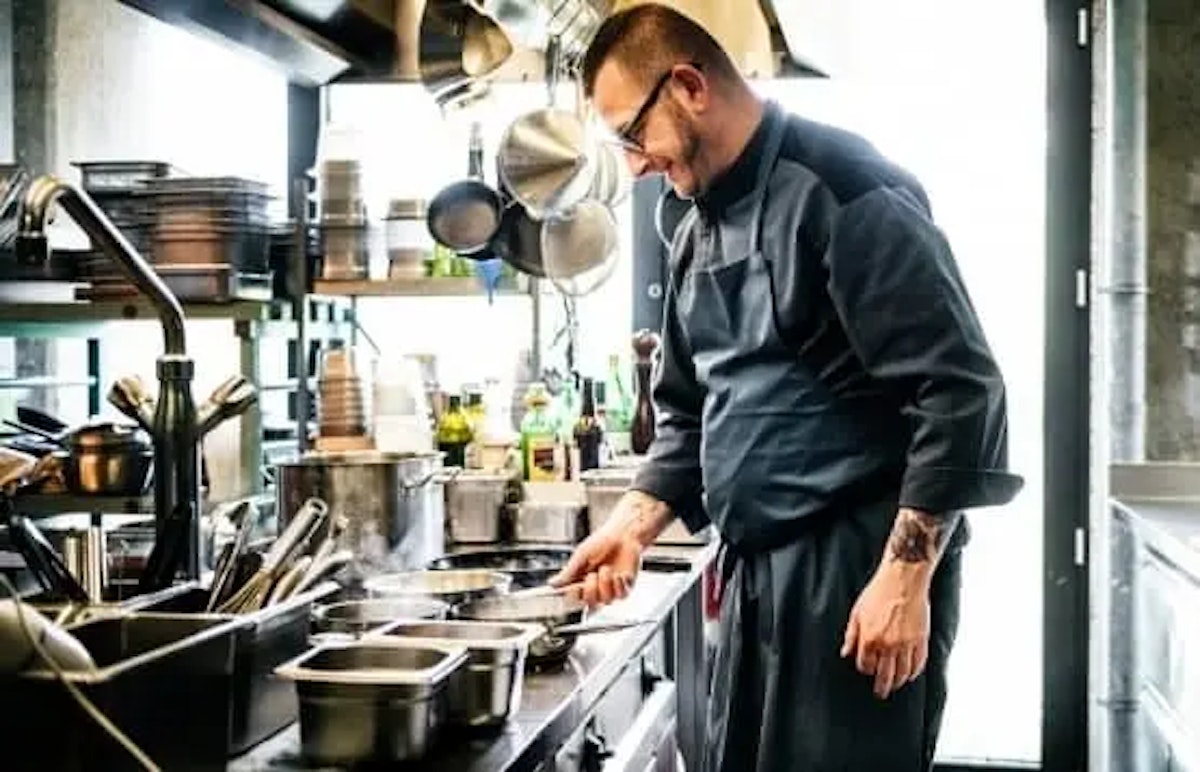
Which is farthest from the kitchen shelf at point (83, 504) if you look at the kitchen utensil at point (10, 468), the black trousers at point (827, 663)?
the black trousers at point (827, 663)

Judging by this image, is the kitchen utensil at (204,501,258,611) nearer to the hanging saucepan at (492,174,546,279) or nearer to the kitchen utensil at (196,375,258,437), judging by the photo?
the kitchen utensil at (196,375,258,437)

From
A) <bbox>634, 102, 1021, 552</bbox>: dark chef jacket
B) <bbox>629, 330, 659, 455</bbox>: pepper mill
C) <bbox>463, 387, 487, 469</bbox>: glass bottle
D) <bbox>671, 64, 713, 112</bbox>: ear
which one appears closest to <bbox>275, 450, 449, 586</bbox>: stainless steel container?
<bbox>634, 102, 1021, 552</bbox>: dark chef jacket

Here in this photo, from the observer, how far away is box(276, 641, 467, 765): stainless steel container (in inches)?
49.7

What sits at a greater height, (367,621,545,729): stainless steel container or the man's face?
the man's face

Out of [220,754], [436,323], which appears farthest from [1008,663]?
[220,754]

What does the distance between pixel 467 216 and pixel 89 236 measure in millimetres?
1732

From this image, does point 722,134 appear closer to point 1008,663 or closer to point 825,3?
point 825,3

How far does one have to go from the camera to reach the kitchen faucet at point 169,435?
1.60 metres

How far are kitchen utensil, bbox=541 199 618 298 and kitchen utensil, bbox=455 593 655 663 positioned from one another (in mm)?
1494

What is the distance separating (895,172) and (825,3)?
2080 mm

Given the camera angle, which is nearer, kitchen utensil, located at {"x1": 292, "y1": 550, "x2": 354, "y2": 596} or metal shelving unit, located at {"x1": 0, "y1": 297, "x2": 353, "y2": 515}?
kitchen utensil, located at {"x1": 292, "y1": 550, "x2": 354, "y2": 596}

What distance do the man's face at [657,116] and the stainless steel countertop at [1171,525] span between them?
120cm

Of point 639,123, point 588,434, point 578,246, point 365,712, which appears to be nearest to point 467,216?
point 578,246

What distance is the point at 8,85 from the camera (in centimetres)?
347
